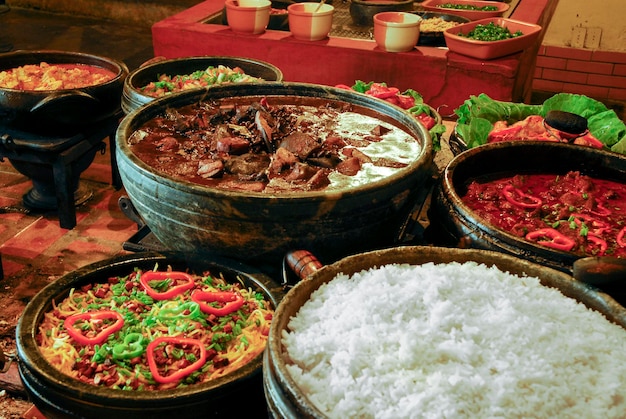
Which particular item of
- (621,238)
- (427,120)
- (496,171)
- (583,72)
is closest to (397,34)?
(427,120)

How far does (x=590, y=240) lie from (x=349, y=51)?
3220 millimetres

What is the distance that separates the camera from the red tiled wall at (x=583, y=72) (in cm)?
815

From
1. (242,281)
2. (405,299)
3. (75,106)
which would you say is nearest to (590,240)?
(405,299)

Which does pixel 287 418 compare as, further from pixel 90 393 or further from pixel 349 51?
pixel 349 51

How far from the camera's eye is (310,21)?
506 cm

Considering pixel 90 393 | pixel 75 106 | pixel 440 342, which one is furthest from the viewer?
pixel 75 106

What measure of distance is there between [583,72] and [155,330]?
7.98 meters

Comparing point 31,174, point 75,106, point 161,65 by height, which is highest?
point 161,65

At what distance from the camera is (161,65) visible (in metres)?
4.30

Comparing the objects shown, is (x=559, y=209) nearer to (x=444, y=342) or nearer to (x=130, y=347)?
(x=444, y=342)

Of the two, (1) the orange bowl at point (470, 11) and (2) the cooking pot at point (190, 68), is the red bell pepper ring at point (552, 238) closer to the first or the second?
(2) the cooking pot at point (190, 68)

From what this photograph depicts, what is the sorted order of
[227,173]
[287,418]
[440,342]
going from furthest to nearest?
1. [227,173]
2. [440,342]
3. [287,418]

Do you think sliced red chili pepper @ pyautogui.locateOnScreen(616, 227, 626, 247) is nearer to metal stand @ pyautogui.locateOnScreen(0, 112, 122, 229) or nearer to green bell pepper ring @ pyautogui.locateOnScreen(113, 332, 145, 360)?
green bell pepper ring @ pyautogui.locateOnScreen(113, 332, 145, 360)

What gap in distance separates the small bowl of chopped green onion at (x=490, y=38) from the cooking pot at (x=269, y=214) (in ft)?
8.27
